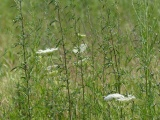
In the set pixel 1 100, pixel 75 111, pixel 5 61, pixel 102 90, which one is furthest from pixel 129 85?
pixel 5 61

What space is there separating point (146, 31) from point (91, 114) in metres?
1.12

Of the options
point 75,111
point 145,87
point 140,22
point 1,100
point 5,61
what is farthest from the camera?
point 5,61

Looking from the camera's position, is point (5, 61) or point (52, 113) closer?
point (52, 113)

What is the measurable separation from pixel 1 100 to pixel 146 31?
6.75ft

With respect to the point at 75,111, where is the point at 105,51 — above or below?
above

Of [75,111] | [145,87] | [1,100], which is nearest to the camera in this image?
[145,87]

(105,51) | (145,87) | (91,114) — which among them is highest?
(105,51)

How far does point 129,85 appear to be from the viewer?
516 centimetres

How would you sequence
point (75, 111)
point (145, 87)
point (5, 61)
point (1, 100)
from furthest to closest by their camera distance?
1. point (5, 61)
2. point (1, 100)
3. point (75, 111)
4. point (145, 87)

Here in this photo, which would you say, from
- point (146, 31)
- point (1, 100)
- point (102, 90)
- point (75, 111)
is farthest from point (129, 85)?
point (1, 100)

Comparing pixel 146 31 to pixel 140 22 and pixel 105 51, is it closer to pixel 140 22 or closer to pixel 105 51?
pixel 140 22

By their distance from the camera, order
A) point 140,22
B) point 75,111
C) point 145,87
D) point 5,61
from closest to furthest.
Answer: point 140,22, point 145,87, point 75,111, point 5,61

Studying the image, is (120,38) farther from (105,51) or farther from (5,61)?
(5,61)

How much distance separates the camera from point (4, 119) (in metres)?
4.97
